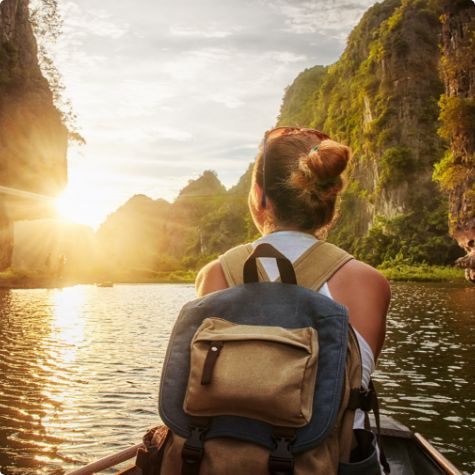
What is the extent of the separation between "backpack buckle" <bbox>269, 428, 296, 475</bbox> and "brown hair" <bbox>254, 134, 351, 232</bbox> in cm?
79

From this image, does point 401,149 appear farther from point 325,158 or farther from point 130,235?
point 130,235

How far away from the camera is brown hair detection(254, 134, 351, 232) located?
196cm

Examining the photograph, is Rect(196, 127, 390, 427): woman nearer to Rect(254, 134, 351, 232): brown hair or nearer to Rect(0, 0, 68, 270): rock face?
Rect(254, 134, 351, 232): brown hair

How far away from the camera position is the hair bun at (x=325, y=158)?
195cm

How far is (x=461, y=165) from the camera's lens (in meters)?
23.3

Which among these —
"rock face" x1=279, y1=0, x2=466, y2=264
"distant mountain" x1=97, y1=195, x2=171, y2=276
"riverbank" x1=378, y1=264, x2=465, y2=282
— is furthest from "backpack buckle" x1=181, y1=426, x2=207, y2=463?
"distant mountain" x1=97, y1=195, x2=171, y2=276

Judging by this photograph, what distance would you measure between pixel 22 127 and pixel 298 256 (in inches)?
1356

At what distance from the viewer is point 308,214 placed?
2.04m

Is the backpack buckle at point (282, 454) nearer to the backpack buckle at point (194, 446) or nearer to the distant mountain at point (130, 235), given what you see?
the backpack buckle at point (194, 446)

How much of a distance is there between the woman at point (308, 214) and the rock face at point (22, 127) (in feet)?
106

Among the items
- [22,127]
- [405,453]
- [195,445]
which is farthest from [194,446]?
[22,127]

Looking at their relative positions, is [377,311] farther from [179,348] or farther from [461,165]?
[461,165]

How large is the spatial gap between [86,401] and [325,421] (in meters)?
9.36

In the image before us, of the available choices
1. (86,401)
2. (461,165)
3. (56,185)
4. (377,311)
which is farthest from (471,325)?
(56,185)
